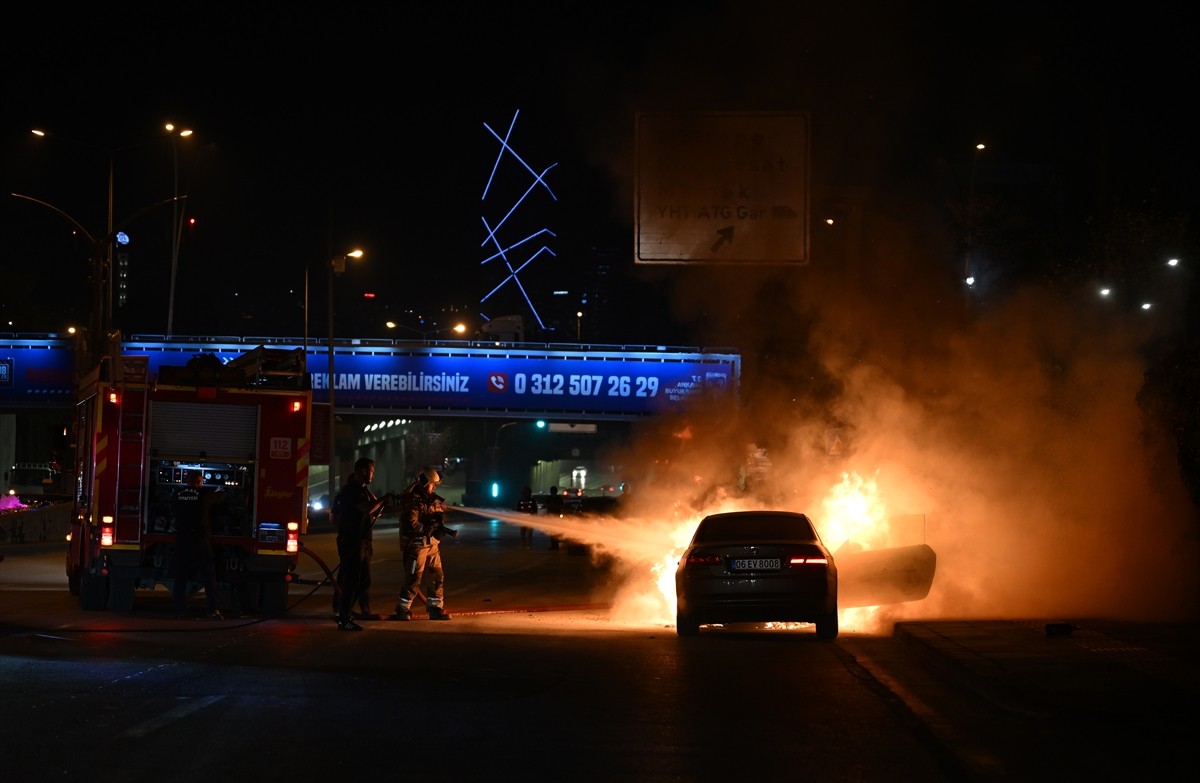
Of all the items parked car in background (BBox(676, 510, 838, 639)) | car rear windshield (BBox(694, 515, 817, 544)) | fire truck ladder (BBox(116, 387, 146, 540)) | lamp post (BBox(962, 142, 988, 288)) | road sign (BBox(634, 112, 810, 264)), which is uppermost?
lamp post (BBox(962, 142, 988, 288))

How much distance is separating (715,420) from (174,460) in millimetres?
21928

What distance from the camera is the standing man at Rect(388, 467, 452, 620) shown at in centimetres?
1595

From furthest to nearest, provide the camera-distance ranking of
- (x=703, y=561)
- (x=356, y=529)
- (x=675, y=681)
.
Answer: (x=356, y=529) < (x=703, y=561) < (x=675, y=681)

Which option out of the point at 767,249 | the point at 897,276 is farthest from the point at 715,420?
the point at 767,249

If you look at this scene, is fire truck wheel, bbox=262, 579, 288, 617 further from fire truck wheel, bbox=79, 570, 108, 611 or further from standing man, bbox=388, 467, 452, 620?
fire truck wheel, bbox=79, 570, 108, 611

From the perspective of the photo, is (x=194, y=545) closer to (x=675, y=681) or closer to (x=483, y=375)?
(x=675, y=681)

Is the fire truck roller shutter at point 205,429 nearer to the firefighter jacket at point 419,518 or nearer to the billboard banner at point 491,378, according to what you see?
the firefighter jacket at point 419,518

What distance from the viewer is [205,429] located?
1596 cm

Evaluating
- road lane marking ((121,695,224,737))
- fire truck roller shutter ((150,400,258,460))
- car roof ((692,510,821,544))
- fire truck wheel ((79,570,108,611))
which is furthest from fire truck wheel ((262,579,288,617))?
road lane marking ((121,695,224,737))

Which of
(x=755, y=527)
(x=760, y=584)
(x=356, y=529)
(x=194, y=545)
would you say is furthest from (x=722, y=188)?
(x=194, y=545)

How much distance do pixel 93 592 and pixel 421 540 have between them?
387cm

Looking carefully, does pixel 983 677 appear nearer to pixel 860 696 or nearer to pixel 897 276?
pixel 860 696

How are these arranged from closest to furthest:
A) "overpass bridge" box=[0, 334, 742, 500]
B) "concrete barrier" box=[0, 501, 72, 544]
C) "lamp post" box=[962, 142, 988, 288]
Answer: "lamp post" box=[962, 142, 988, 288] → "concrete barrier" box=[0, 501, 72, 544] → "overpass bridge" box=[0, 334, 742, 500]

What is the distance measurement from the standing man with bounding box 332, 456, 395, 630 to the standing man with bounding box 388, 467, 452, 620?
1.37ft
